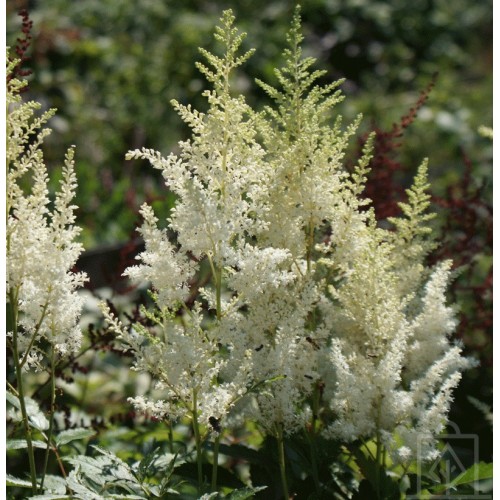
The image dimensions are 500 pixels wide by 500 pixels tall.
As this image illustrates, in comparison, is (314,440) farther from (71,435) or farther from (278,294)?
(71,435)

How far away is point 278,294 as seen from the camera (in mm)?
1865

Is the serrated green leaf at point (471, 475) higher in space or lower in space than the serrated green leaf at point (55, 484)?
higher

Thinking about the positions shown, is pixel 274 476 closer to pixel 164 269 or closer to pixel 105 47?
pixel 164 269

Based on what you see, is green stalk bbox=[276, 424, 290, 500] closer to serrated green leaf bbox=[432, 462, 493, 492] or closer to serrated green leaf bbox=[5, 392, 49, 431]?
serrated green leaf bbox=[432, 462, 493, 492]

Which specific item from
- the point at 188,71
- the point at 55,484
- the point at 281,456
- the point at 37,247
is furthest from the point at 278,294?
the point at 188,71

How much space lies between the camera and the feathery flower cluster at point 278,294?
5.64 feet

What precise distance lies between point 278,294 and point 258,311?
64 mm

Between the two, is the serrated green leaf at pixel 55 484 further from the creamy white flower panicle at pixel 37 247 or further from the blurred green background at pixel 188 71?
the blurred green background at pixel 188 71

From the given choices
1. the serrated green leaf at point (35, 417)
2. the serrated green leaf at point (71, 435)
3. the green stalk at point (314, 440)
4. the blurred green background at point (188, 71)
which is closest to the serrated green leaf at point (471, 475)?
the green stalk at point (314, 440)

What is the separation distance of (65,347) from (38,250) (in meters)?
0.22

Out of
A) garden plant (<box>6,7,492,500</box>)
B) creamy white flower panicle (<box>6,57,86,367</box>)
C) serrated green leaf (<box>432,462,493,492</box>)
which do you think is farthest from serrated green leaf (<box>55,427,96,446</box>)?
serrated green leaf (<box>432,462,493,492</box>)

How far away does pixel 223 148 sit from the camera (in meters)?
1.77

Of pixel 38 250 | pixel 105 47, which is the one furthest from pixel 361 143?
pixel 105 47

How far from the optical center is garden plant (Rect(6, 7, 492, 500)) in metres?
1.70
